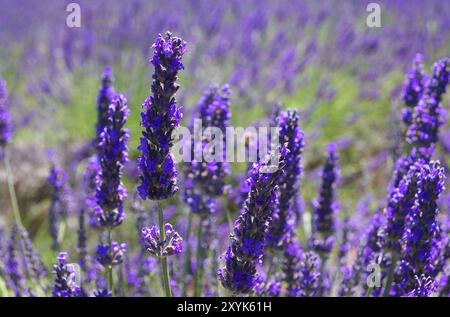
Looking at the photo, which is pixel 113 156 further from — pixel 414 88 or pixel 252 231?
pixel 414 88

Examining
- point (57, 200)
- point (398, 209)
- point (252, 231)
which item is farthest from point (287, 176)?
point (57, 200)

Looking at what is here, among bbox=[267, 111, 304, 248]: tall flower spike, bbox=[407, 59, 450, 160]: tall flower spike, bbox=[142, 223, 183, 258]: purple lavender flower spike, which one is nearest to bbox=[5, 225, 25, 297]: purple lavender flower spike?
bbox=[142, 223, 183, 258]: purple lavender flower spike

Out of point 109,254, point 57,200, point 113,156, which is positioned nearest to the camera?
point 113,156

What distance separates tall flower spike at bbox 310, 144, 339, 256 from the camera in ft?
A: 9.25

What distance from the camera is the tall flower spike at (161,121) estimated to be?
1875 mm

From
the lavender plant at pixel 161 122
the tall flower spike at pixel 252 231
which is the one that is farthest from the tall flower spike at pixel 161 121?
the tall flower spike at pixel 252 231

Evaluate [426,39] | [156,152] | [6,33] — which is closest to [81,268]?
[156,152]

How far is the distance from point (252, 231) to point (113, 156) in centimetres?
61

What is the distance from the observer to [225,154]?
109 inches

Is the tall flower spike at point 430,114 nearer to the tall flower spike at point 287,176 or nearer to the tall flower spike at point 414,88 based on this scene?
the tall flower spike at point 414,88

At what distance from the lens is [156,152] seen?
1.96 metres

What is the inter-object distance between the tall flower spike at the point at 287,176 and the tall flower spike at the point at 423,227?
18.7 inches

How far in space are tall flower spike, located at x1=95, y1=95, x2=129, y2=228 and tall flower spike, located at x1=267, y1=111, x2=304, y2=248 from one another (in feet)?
1.95

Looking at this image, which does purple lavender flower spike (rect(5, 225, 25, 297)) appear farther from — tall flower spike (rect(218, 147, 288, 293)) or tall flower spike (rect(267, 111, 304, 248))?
tall flower spike (rect(218, 147, 288, 293))
